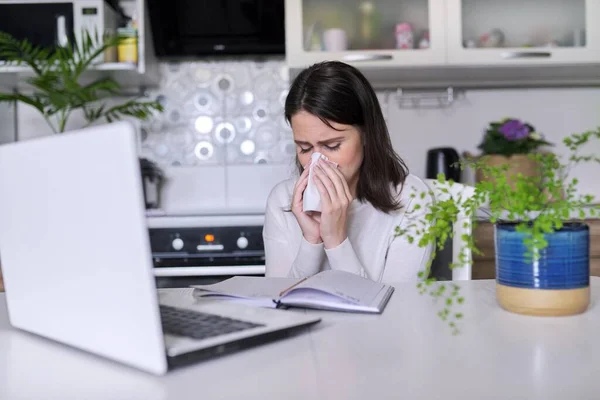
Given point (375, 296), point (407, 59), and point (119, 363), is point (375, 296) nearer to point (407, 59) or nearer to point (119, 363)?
point (119, 363)

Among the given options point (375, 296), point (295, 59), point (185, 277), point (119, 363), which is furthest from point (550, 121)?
point (119, 363)

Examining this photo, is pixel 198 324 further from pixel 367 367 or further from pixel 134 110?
pixel 134 110

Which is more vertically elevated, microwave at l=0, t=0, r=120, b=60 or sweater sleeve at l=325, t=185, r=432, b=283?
microwave at l=0, t=0, r=120, b=60

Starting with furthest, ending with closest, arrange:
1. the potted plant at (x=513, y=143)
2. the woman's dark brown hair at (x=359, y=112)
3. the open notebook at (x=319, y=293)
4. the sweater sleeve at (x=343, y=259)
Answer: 1. the potted plant at (x=513, y=143)
2. the woman's dark brown hair at (x=359, y=112)
3. the sweater sleeve at (x=343, y=259)
4. the open notebook at (x=319, y=293)

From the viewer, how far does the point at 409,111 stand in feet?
10.2

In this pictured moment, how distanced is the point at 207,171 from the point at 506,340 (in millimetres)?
2382

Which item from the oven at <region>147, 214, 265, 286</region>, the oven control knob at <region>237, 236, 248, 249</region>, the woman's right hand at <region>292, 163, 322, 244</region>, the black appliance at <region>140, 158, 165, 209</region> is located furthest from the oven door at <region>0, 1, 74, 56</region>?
the woman's right hand at <region>292, 163, 322, 244</region>

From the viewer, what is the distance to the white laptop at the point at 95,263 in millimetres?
627

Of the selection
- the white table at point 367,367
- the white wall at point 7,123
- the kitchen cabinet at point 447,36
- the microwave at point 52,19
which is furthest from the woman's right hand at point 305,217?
the white wall at point 7,123

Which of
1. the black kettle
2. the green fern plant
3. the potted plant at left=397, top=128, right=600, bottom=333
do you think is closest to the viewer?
the potted plant at left=397, top=128, right=600, bottom=333

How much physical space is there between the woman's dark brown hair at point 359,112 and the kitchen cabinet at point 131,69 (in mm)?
1127

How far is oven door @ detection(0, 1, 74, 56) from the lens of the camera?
269cm

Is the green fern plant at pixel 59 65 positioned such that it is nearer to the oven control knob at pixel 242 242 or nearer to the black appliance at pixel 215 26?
the black appliance at pixel 215 26

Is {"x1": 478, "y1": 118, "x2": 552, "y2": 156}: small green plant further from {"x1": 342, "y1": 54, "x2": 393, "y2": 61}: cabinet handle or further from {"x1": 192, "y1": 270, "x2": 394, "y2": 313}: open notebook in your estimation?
{"x1": 192, "y1": 270, "x2": 394, "y2": 313}: open notebook
